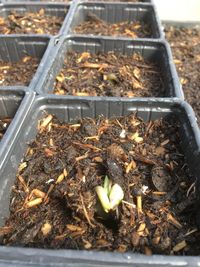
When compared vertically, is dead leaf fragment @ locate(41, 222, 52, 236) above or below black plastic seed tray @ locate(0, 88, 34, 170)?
below

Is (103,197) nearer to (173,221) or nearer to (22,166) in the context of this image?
(173,221)

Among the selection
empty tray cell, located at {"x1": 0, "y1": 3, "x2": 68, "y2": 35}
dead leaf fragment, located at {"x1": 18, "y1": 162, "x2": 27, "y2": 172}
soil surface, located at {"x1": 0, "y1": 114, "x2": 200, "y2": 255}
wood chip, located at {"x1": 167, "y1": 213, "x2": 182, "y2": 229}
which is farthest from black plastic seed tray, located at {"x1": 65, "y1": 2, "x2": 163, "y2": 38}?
wood chip, located at {"x1": 167, "y1": 213, "x2": 182, "y2": 229}

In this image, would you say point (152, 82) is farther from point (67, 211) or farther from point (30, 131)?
point (67, 211)

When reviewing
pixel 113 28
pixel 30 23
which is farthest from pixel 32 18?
pixel 113 28

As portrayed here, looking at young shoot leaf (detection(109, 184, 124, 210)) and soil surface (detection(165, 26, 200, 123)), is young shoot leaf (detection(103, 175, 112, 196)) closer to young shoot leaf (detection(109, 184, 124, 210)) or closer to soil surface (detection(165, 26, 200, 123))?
young shoot leaf (detection(109, 184, 124, 210))

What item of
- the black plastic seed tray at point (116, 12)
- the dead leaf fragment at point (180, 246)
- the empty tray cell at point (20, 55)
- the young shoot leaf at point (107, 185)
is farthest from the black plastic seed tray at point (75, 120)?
the black plastic seed tray at point (116, 12)

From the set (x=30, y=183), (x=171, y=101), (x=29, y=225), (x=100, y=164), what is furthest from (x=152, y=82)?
(x=29, y=225)
